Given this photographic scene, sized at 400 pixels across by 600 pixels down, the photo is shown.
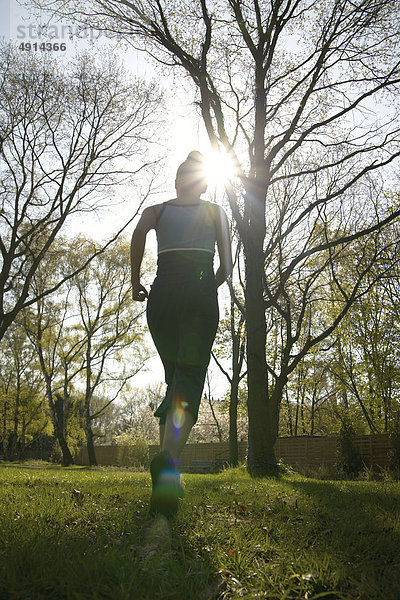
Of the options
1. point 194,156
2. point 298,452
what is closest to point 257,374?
point 194,156

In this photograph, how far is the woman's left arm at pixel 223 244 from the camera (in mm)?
3133

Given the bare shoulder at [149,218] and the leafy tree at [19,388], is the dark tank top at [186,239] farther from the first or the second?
the leafy tree at [19,388]

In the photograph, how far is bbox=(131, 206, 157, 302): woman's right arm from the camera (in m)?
3.14

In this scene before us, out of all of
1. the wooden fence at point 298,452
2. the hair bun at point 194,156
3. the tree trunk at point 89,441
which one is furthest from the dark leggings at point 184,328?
the tree trunk at point 89,441

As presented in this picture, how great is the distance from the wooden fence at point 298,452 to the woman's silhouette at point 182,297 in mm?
5295

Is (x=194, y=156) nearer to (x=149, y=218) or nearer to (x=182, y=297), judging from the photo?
(x=149, y=218)

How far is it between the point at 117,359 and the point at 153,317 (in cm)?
2788

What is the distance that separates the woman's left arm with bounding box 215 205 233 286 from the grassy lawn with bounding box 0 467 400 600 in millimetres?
1611

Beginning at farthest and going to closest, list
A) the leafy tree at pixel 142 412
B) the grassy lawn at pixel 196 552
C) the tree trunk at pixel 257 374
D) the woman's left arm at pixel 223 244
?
the leafy tree at pixel 142 412 < the tree trunk at pixel 257 374 < the woman's left arm at pixel 223 244 < the grassy lawn at pixel 196 552

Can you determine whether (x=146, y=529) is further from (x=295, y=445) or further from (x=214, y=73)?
(x=295, y=445)

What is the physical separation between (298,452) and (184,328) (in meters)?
24.6

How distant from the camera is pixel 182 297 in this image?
281cm

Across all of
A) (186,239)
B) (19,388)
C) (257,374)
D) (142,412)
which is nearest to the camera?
(186,239)

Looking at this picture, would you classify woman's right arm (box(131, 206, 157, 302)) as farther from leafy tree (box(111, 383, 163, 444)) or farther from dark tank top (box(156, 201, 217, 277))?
leafy tree (box(111, 383, 163, 444))
